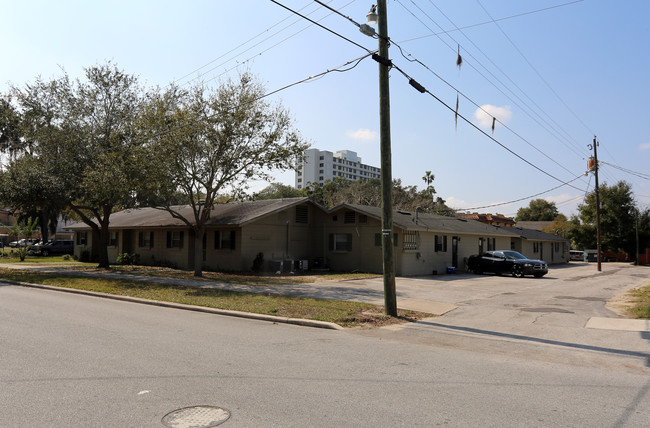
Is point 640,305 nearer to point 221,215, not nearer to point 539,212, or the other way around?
point 221,215

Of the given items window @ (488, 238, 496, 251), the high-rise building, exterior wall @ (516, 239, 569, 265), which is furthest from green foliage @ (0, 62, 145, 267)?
the high-rise building

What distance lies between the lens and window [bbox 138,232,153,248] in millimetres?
31547

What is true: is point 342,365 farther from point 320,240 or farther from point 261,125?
point 320,240

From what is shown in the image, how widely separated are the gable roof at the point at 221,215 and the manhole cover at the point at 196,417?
1968 cm

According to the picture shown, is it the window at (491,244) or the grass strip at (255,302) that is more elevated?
the window at (491,244)

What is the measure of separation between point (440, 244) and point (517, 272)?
478cm

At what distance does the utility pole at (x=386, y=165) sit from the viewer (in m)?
11.9

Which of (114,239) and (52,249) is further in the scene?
(52,249)

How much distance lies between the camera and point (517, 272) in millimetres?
27047

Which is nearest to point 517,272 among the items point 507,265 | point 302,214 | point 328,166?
point 507,265

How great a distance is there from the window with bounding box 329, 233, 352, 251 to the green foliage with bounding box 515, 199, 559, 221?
294 ft

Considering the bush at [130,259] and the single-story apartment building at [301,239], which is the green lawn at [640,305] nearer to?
the single-story apartment building at [301,239]

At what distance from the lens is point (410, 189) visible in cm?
6150

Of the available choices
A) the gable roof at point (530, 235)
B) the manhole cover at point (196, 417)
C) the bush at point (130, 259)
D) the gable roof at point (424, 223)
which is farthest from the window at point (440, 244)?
the manhole cover at point (196, 417)
